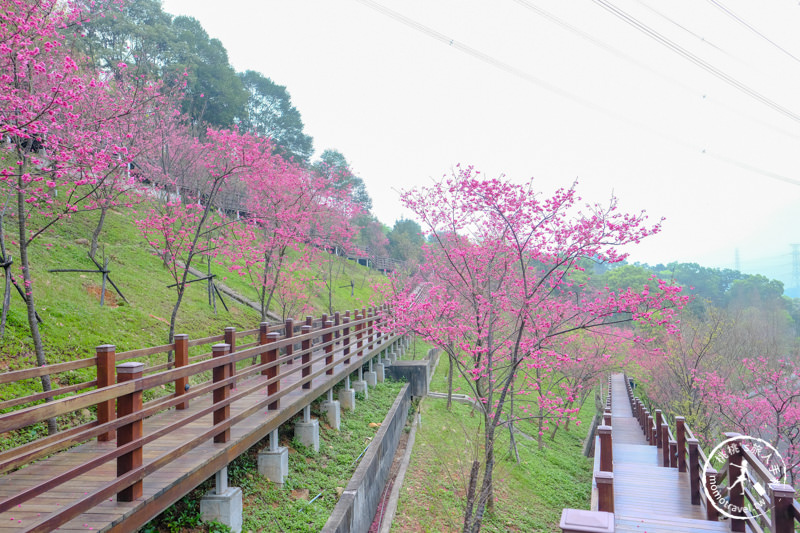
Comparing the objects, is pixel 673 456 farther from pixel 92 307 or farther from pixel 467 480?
pixel 92 307

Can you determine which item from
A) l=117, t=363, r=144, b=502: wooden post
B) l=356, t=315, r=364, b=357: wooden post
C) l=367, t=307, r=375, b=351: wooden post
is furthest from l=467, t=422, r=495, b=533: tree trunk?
l=367, t=307, r=375, b=351: wooden post

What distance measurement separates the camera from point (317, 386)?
7.50 meters

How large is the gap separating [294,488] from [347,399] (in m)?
3.73

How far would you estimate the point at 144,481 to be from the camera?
380cm

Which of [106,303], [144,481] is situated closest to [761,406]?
[144,481]

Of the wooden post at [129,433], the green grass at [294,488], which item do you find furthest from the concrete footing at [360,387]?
the wooden post at [129,433]

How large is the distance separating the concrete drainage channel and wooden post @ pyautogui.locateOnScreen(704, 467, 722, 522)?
14.3 ft

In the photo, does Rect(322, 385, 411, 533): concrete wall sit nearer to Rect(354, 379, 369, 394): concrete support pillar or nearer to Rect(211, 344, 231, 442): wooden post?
Rect(354, 379, 369, 394): concrete support pillar

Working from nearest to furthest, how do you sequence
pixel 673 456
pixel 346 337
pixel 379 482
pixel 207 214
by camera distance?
pixel 379 482 < pixel 673 456 < pixel 346 337 < pixel 207 214

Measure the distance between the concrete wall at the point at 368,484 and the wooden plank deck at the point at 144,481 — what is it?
1.35m

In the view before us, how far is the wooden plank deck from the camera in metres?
3.23

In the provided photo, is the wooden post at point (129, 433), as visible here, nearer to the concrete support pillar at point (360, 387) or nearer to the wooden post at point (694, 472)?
the wooden post at point (694, 472)

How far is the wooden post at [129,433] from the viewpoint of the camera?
3.44 m

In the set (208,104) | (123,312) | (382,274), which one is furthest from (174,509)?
(382,274)
